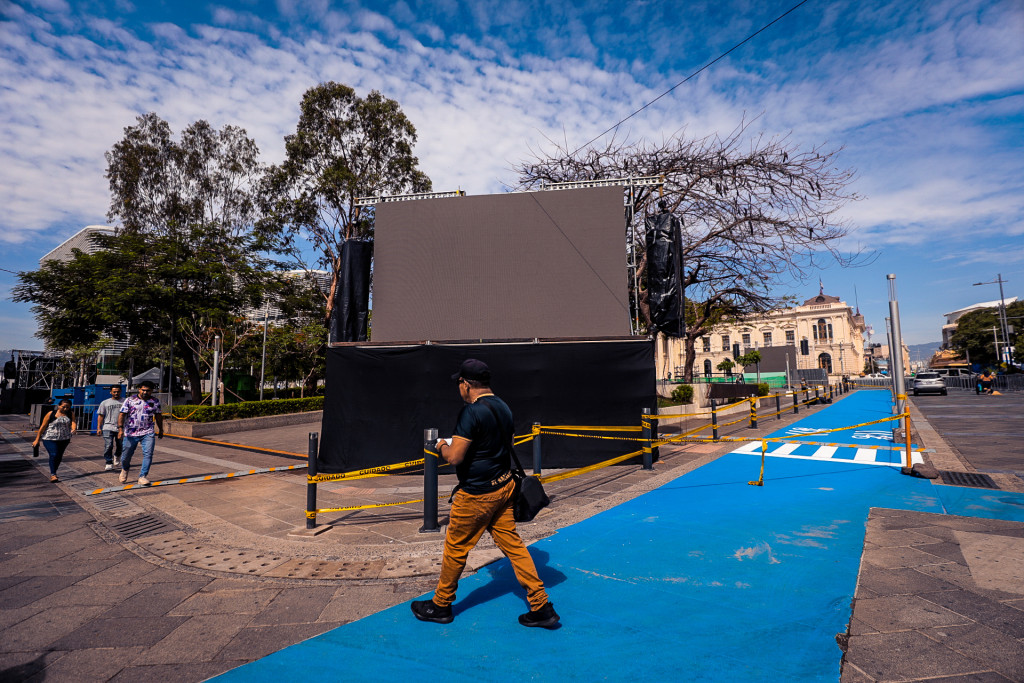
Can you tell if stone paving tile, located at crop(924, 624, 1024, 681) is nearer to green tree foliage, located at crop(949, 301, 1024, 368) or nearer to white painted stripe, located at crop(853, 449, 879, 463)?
white painted stripe, located at crop(853, 449, 879, 463)

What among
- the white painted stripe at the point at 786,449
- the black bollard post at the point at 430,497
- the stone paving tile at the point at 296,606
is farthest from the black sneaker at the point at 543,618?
the white painted stripe at the point at 786,449

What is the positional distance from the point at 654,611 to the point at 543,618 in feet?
3.00

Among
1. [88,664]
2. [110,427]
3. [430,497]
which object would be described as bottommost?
[88,664]

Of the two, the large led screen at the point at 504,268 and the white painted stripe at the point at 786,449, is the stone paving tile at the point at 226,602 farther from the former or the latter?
the white painted stripe at the point at 786,449

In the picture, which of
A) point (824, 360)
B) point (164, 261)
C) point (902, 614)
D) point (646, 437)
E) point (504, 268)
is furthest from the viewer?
point (824, 360)

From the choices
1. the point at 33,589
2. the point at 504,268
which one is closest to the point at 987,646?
the point at 33,589

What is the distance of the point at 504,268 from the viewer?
10484mm

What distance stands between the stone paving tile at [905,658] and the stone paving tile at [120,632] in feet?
15.4

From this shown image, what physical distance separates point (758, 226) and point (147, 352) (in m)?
39.8

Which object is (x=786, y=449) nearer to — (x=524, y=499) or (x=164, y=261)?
(x=524, y=499)

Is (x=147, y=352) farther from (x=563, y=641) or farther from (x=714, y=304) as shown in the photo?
(x=563, y=641)

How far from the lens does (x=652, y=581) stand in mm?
4352

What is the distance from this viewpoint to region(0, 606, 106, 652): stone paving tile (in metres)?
3.42

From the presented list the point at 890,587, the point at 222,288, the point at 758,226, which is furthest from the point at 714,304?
the point at 222,288
